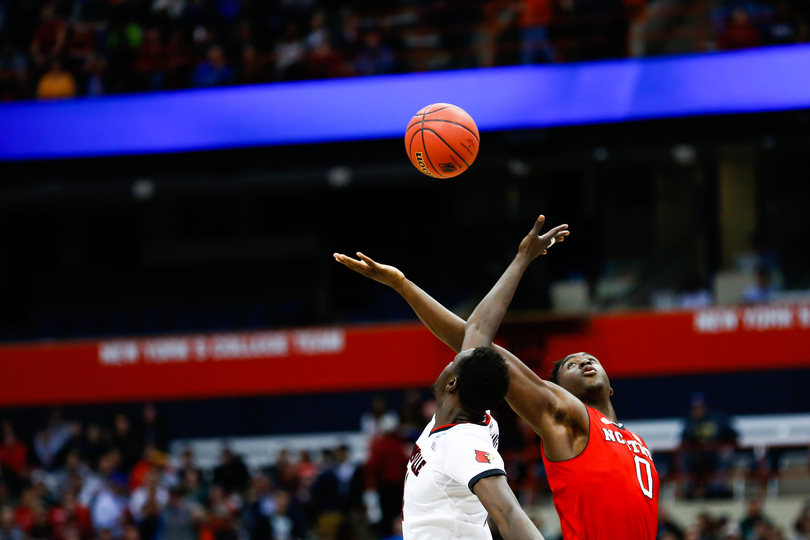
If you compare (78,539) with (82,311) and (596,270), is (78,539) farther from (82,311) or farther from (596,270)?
(596,270)

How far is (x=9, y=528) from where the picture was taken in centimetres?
1261

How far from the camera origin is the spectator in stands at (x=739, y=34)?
14.1m

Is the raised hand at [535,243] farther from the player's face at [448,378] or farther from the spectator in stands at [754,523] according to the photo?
the spectator in stands at [754,523]

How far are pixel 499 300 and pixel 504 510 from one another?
116cm

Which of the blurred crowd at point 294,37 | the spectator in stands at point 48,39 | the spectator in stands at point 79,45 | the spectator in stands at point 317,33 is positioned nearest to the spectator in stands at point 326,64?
the blurred crowd at point 294,37

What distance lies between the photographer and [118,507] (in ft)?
43.4

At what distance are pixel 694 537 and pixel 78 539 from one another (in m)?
7.21

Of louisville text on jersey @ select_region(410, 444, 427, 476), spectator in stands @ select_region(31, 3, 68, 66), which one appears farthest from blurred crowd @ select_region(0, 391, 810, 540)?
louisville text on jersey @ select_region(410, 444, 427, 476)

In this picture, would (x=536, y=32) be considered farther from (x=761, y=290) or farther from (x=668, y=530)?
(x=668, y=530)

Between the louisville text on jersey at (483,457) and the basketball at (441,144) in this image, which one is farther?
the basketball at (441,144)

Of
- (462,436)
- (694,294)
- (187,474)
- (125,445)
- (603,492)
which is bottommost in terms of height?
(187,474)

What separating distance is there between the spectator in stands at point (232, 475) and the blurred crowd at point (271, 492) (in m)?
0.01

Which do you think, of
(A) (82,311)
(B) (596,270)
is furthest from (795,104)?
(A) (82,311)

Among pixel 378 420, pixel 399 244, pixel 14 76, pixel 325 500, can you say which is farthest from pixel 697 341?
pixel 14 76
